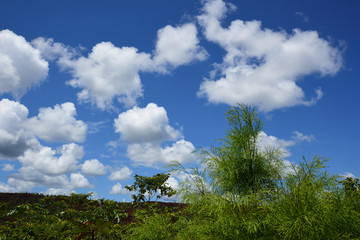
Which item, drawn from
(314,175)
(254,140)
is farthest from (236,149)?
(314,175)

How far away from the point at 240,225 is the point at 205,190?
1.33 m

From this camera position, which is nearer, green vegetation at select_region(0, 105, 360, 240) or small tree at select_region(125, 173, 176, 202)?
green vegetation at select_region(0, 105, 360, 240)

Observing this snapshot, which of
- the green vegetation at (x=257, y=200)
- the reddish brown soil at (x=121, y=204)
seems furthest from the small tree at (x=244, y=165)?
the reddish brown soil at (x=121, y=204)

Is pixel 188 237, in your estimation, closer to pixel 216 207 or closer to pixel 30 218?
pixel 216 207

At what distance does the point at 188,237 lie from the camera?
6688 millimetres

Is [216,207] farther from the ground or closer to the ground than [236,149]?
closer to the ground

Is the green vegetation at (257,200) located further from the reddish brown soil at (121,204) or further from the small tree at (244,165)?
the reddish brown soil at (121,204)

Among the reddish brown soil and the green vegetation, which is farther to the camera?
the reddish brown soil

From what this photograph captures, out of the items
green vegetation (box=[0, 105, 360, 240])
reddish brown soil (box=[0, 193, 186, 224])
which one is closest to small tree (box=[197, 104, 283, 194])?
green vegetation (box=[0, 105, 360, 240])

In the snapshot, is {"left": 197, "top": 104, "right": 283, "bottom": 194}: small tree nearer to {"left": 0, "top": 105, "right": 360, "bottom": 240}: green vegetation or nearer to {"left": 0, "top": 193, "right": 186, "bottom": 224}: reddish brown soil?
{"left": 0, "top": 105, "right": 360, "bottom": 240}: green vegetation

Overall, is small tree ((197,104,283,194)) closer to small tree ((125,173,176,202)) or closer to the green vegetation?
the green vegetation

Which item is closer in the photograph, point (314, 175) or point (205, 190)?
point (314, 175)

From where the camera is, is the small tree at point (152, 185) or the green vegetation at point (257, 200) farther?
the small tree at point (152, 185)

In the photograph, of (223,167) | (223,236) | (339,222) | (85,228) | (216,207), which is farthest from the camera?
(223,167)
